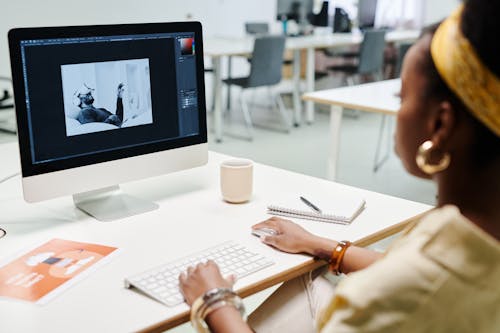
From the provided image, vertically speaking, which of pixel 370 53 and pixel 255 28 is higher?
pixel 255 28

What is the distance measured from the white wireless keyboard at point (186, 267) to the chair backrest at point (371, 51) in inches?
188

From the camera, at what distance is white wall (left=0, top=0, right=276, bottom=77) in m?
5.70

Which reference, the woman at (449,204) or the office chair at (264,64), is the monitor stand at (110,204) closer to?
the woman at (449,204)

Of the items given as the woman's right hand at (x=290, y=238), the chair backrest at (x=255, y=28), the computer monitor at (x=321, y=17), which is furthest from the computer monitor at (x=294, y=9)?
the woman's right hand at (x=290, y=238)

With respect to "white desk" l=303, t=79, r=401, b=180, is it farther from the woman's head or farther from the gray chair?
the gray chair

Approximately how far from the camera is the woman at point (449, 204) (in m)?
0.71

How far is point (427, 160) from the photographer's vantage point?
78 cm

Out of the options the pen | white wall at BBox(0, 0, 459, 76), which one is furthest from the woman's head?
white wall at BBox(0, 0, 459, 76)

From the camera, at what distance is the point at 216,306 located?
1016 mm

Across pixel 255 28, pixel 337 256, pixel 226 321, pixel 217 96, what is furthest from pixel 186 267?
pixel 255 28

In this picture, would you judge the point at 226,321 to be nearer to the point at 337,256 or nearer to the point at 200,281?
the point at 200,281

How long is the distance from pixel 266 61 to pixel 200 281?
393cm

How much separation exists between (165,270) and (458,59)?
2.27 ft

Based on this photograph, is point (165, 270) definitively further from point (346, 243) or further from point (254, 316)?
point (346, 243)
